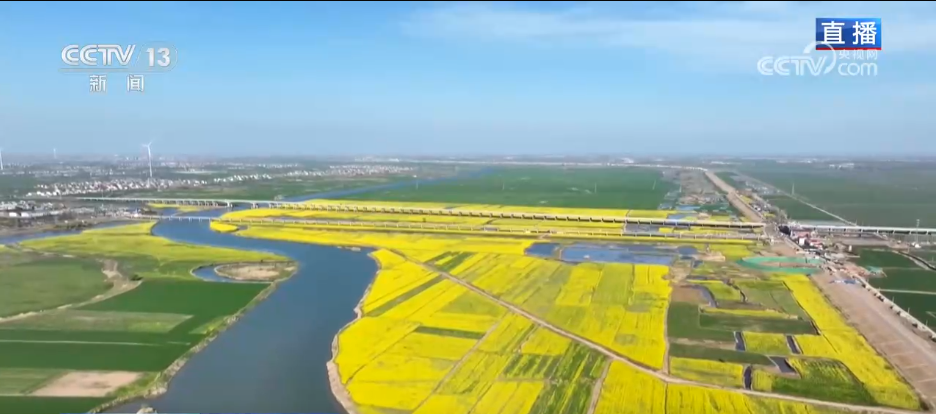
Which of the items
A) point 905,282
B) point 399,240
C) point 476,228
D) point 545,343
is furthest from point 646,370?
point 476,228

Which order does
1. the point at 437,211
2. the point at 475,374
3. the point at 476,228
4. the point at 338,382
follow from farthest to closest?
the point at 437,211
the point at 476,228
the point at 475,374
the point at 338,382

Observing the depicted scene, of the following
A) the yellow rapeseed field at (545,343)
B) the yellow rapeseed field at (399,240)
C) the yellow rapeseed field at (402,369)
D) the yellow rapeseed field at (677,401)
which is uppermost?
the yellow rapeseed field at (399,240)

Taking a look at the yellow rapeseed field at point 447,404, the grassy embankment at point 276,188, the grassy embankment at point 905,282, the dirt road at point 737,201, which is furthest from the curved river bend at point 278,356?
the grassy embankment at point 276,188

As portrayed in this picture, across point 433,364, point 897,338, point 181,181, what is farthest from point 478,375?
point 181,181

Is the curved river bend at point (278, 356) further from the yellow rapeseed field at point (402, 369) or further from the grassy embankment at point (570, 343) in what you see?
the yellow rapeseed field at point (402, 369)

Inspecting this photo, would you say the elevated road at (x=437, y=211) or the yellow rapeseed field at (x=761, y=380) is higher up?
the elevated road at (x=437, y=211)

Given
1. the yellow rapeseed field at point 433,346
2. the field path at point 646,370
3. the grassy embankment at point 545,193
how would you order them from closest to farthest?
the field path at point 646,370 → the yellow rapeseed field at point 433,346 → the grassy embankment at point 545,193

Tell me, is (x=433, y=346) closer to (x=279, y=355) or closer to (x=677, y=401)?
(x=279, y=355)

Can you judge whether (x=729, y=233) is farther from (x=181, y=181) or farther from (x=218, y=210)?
(x=181, y=181)
